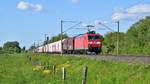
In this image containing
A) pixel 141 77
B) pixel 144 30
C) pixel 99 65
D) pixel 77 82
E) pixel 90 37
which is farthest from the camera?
pixel 144 30

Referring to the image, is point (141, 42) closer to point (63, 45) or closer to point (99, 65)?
point (63, 45)

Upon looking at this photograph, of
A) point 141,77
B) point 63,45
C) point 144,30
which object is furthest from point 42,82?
point 144,30

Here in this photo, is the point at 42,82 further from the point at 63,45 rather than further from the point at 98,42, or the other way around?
the point at 63,45

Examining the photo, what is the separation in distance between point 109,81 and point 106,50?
6798cm

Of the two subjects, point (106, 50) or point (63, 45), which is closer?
point (106, 50)

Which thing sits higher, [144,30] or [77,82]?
[144,30]

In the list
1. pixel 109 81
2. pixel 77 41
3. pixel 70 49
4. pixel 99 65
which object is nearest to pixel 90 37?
pixel 77 41

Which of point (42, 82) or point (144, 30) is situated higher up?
point (144, 30)

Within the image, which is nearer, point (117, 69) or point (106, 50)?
point (117, 69)

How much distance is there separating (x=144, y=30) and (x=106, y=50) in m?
28.1

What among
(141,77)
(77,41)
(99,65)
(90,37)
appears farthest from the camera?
(77,41)

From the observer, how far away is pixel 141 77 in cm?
2041

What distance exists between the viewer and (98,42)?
7006cm

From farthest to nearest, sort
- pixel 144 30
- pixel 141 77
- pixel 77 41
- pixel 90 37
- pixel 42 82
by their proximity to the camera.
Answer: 1. pixel 144 30
2. pixel 77 41
3. pixel 90 37
4. pixel 42 82
5. pixel 141 77
